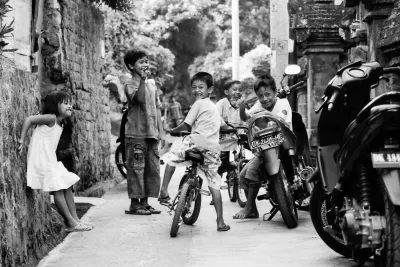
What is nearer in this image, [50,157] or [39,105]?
[50,157]

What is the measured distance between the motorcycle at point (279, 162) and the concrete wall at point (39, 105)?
2264mm

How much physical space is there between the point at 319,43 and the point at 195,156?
6343 mm

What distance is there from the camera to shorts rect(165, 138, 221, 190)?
25.4 ft

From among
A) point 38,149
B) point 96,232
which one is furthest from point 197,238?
point 38,149

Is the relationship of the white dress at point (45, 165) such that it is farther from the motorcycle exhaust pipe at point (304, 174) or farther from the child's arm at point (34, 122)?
the motorcycle exhaust pipe at point (304, 174)

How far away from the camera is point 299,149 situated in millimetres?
8789

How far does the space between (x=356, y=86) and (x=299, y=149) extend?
130 inches

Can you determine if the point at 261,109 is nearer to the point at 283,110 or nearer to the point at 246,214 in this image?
the point at 283,110

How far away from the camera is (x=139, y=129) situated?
9180mm

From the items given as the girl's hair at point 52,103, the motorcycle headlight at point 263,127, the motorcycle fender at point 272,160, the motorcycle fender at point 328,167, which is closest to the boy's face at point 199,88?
the motorcycle headlight at point 263,127

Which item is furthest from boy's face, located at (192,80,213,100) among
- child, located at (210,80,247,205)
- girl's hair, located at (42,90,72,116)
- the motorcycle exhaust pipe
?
child, located at (210,80,247,205)

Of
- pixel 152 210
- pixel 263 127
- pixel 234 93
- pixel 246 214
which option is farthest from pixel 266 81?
pixel 234 93

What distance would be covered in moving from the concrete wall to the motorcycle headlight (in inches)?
89.8

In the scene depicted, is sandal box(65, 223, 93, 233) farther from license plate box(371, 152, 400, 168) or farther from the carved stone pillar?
the carved stone pillar
